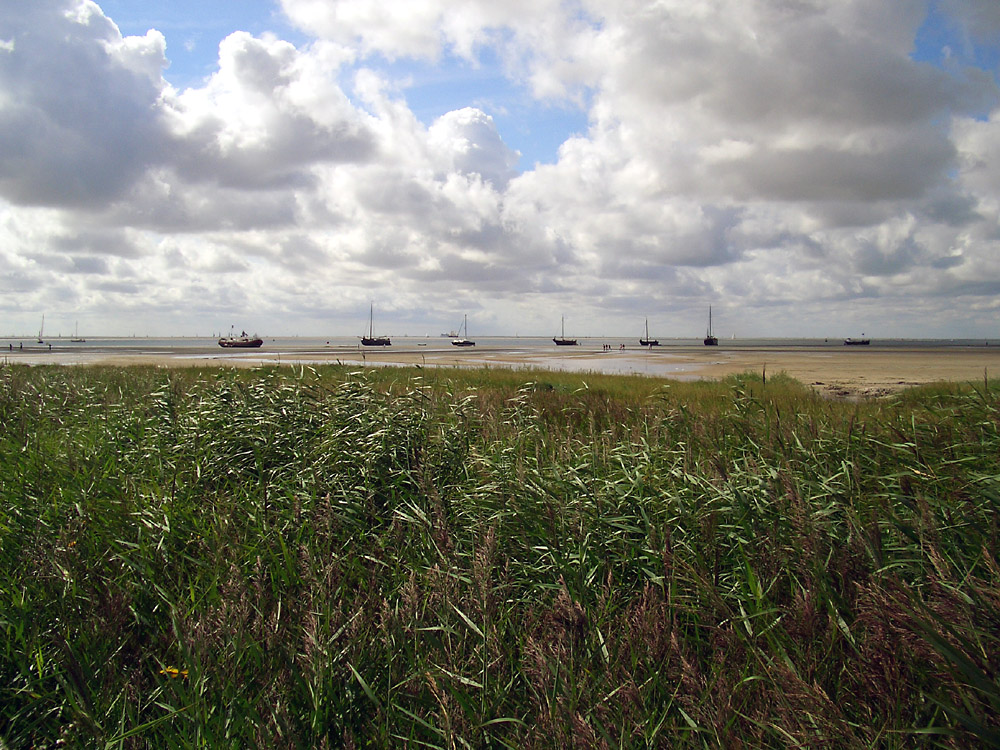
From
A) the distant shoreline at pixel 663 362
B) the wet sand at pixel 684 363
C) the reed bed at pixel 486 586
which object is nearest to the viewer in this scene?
the reed bed at pixel 486 586

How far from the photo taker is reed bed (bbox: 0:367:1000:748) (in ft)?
8.95

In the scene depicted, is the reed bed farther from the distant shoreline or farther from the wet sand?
the wet sand

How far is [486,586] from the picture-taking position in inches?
105

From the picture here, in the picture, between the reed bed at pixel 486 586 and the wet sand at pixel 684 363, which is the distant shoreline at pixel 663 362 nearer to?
the wet sand at pixel 684 363

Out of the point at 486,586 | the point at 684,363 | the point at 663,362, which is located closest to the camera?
the point at 486,586

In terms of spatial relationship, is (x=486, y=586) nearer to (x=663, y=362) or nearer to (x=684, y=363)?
(x=684, y=363)

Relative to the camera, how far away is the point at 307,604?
12.6 feet

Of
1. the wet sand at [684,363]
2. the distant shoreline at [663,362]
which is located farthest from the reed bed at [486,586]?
the wet sand at [684,363]

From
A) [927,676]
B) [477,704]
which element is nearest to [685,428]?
Result: [927,676]

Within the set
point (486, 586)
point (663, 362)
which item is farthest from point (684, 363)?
point (486, 586)

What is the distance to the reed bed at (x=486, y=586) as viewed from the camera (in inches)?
107

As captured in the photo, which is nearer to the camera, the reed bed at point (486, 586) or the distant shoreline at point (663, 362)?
the reed bed at point (486, 586)

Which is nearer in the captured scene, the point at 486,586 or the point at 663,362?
the point at 486,586

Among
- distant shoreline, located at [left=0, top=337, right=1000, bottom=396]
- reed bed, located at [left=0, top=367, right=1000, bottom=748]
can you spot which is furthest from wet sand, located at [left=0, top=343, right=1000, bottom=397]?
reed bed, located at [left=0, top=367, right=1000, bottom=748]
